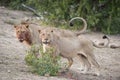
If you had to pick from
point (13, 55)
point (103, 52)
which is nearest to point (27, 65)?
point (13, 55)

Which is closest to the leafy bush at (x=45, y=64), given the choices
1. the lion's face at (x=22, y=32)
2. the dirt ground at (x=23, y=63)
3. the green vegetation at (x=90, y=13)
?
the dirt ground at (x=23, y=63)

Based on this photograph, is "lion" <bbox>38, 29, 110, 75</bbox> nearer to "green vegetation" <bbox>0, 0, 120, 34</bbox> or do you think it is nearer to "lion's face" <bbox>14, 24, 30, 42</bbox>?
"lion's face" <bbox>14, 24, 30, 42</bbox>

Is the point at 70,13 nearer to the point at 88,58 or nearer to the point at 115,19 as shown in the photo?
the point at 115,19

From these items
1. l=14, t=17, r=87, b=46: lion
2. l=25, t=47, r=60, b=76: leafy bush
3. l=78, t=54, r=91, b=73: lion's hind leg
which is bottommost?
l=78, t=54, r=91, b=73: lion's hind leg

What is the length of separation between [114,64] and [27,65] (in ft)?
12.5

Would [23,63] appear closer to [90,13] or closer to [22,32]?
[22,32]

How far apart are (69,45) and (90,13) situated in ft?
26.4

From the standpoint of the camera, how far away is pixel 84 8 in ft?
61.7

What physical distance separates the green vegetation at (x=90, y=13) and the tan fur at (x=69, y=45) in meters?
7.08

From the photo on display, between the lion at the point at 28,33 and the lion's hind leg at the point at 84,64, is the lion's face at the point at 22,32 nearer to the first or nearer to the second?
the lion at the point at 28,33

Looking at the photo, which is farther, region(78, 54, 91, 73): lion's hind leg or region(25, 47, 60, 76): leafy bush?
region(78, 54, 91, 73): lion's hind leg

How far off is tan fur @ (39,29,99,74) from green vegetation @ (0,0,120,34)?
7078mm

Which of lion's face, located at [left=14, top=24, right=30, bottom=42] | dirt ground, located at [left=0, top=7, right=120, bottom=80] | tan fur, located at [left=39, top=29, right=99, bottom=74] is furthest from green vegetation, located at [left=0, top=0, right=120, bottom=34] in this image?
lion's face, located at [left=14, top=24, right=30, bottom=42]

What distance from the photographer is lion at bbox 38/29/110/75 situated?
32.5 feet
